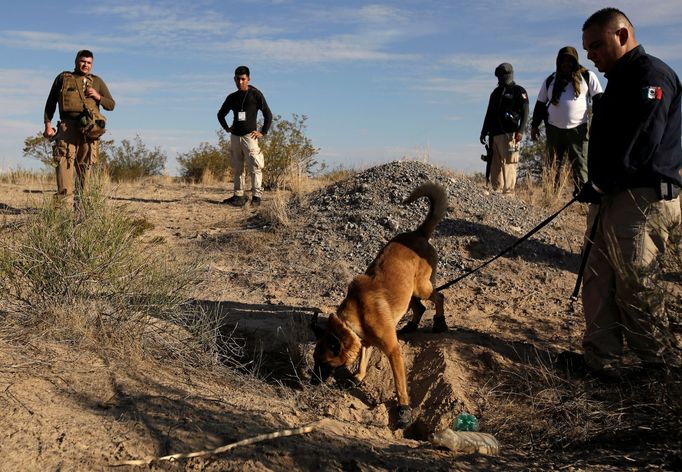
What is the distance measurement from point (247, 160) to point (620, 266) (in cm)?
845

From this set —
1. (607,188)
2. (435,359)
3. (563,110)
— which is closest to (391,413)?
(435,359)

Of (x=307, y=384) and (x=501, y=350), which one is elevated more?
(x=501, y=350)

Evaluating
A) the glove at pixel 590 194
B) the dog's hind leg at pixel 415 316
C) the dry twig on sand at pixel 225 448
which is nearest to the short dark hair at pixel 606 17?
the glove at pixel 590 194

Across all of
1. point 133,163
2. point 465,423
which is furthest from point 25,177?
point 465,423

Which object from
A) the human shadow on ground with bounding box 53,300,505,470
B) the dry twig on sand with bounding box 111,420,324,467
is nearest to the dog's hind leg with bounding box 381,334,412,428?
the human shadow on ground with bounding box 53,300,505,470

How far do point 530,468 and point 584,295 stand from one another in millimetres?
1831

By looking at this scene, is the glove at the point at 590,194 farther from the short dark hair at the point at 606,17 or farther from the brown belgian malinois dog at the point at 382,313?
the brown belgian malinois dog at the point at 382,313

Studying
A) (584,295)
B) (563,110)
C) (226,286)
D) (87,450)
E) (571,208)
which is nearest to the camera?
(87,450)

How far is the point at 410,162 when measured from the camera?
10180 millimetres

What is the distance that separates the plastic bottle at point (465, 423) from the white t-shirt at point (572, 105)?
5.53m

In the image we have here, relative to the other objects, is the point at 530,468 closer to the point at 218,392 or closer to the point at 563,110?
the point at 218,392

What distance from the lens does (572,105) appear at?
8750mm

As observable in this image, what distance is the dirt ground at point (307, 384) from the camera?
344cm

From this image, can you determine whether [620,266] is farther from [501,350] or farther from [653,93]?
[501,350]
